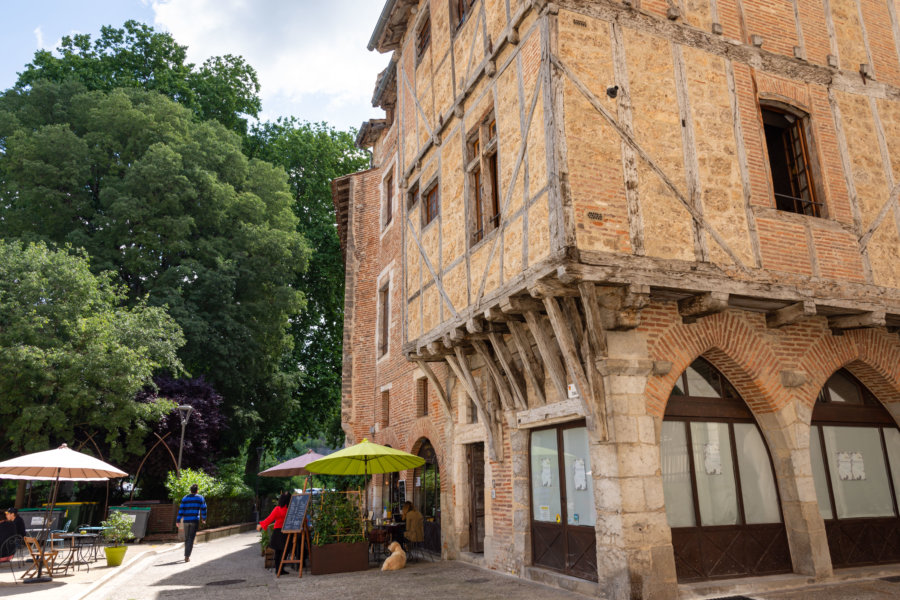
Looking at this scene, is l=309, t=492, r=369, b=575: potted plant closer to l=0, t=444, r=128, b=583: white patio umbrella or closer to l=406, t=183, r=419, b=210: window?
l=0, t=444, r=128, b=583: white patio umbrella

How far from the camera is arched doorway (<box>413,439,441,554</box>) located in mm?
13133

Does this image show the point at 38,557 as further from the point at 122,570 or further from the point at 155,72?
the point at 155,72

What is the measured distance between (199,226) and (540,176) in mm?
18417

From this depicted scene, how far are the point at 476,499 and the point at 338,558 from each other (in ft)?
8.76

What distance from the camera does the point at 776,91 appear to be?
933cm

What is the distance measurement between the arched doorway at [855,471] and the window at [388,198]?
11.6 meters

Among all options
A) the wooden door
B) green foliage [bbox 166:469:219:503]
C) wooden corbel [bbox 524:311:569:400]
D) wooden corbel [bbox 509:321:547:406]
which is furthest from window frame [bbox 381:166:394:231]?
wooden corbel [bbox 524:311:569:400]

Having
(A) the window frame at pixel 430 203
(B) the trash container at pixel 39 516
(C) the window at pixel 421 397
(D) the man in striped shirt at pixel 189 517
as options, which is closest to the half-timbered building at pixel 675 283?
(A) the window frame at pixel 430 203

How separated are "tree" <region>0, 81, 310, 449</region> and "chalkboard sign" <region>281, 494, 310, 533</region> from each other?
37.6 feet

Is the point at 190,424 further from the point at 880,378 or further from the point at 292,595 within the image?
the point at 880,378

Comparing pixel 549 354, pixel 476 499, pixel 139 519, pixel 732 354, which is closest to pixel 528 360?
pixel 549 354

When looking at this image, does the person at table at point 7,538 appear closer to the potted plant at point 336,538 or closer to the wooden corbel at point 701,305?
the potted plant at point 336,538

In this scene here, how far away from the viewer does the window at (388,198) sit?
1770cm

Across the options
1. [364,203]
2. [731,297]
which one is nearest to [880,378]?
[731,297]
